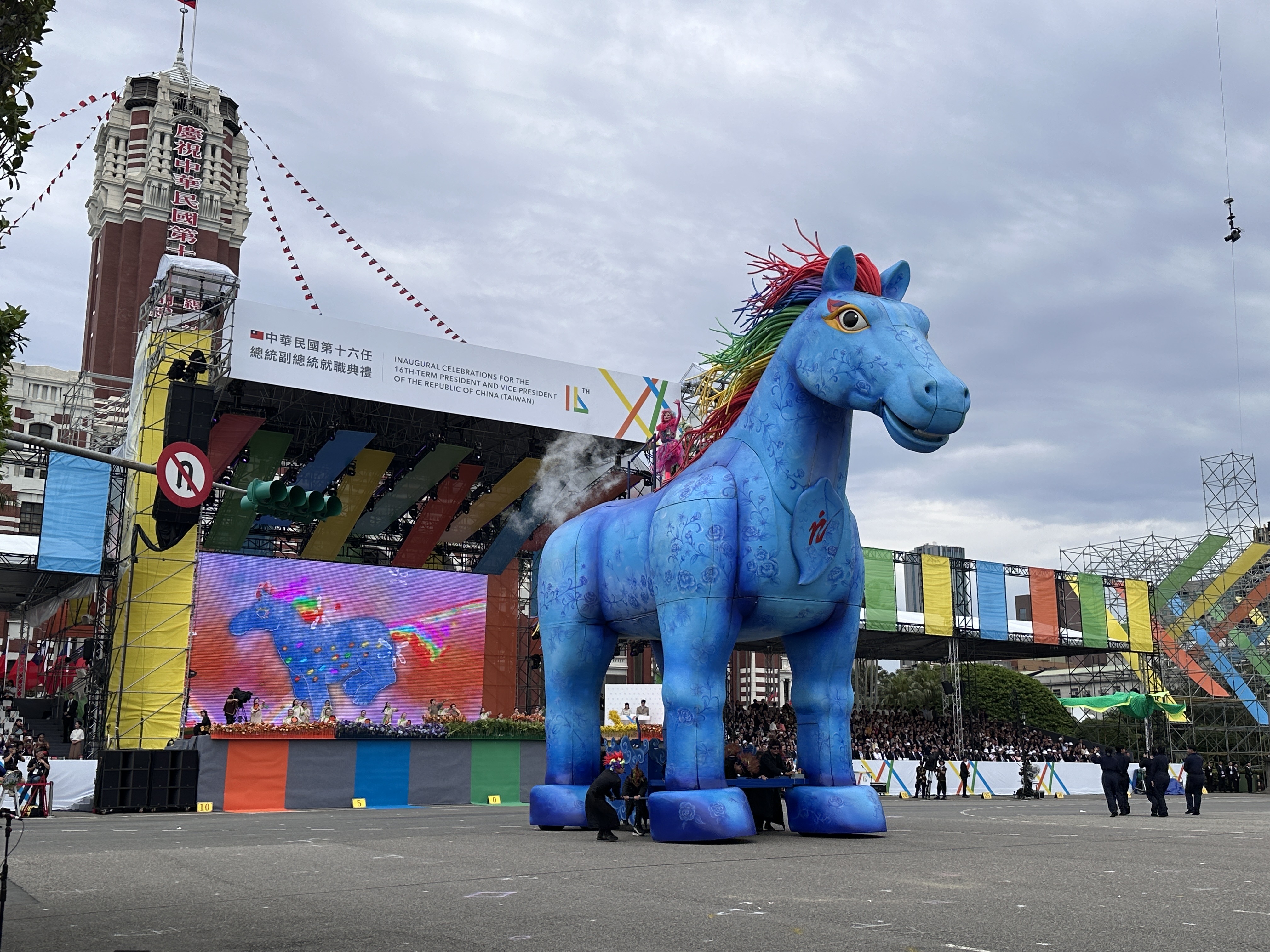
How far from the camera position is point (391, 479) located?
33.3 m

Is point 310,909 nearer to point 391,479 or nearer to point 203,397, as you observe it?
point 203,397

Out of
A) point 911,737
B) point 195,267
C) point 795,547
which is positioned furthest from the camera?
point 911,737

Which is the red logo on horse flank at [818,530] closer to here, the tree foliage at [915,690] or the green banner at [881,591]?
the green banner at [881,591]

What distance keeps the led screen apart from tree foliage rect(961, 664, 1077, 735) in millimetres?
40684

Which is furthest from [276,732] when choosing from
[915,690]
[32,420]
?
[915,690]

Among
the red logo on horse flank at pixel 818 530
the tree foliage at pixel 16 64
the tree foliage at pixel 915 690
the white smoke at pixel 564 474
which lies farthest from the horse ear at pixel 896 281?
the tree foliage at pixel 915 690

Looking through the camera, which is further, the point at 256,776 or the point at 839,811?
the point at 256,776

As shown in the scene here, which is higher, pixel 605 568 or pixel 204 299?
pixel 204 299

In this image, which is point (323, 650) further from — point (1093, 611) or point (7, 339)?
point (1093, 611)

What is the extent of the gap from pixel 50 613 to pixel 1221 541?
39968mm

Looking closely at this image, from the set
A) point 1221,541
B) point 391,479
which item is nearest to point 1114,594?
point 1221,541

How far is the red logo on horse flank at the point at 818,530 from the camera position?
1075 cm

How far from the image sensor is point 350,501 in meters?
31.6

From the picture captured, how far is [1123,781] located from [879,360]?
1034cm
